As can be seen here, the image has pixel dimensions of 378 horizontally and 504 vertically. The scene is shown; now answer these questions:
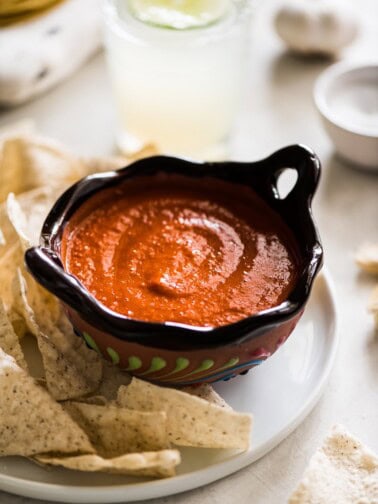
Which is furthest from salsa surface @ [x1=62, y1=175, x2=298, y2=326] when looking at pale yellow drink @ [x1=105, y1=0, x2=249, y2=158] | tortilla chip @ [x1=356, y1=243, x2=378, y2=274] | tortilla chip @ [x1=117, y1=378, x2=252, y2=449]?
pale yellow drink @ [x1=105, y1=0, x2=249, y2=158]

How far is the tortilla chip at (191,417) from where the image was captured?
1.51 metres

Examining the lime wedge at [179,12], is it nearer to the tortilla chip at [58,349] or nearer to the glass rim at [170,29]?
the glass rim at [170,29]

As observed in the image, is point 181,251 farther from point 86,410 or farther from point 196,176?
point 86,410

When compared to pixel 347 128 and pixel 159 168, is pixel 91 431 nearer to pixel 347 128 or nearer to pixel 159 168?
pixel 159 168

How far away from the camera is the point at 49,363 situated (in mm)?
1646

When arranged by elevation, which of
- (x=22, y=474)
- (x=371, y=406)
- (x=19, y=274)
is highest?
(x=19, y=274)

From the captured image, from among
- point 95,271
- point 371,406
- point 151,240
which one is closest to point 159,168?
point 151,240

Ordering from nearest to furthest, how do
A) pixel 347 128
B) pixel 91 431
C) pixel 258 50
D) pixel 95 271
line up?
pixel 91 431
pixel 95 271
pixel 347 128
pixel 258 50

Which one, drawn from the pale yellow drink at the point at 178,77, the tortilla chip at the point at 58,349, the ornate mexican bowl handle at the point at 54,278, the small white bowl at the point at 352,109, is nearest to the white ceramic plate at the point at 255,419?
the tortilla chip at the point at 58,349

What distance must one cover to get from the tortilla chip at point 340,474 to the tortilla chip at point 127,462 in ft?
0.73

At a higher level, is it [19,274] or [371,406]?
[19,274]

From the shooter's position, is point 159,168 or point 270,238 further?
point 159,168

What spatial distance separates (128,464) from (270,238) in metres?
0.57

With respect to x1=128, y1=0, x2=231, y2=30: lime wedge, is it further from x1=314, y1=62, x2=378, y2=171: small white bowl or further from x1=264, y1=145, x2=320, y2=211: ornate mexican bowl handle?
x1=264, y1=145, x2=320, y2=211: ornate mexican bowl handle
